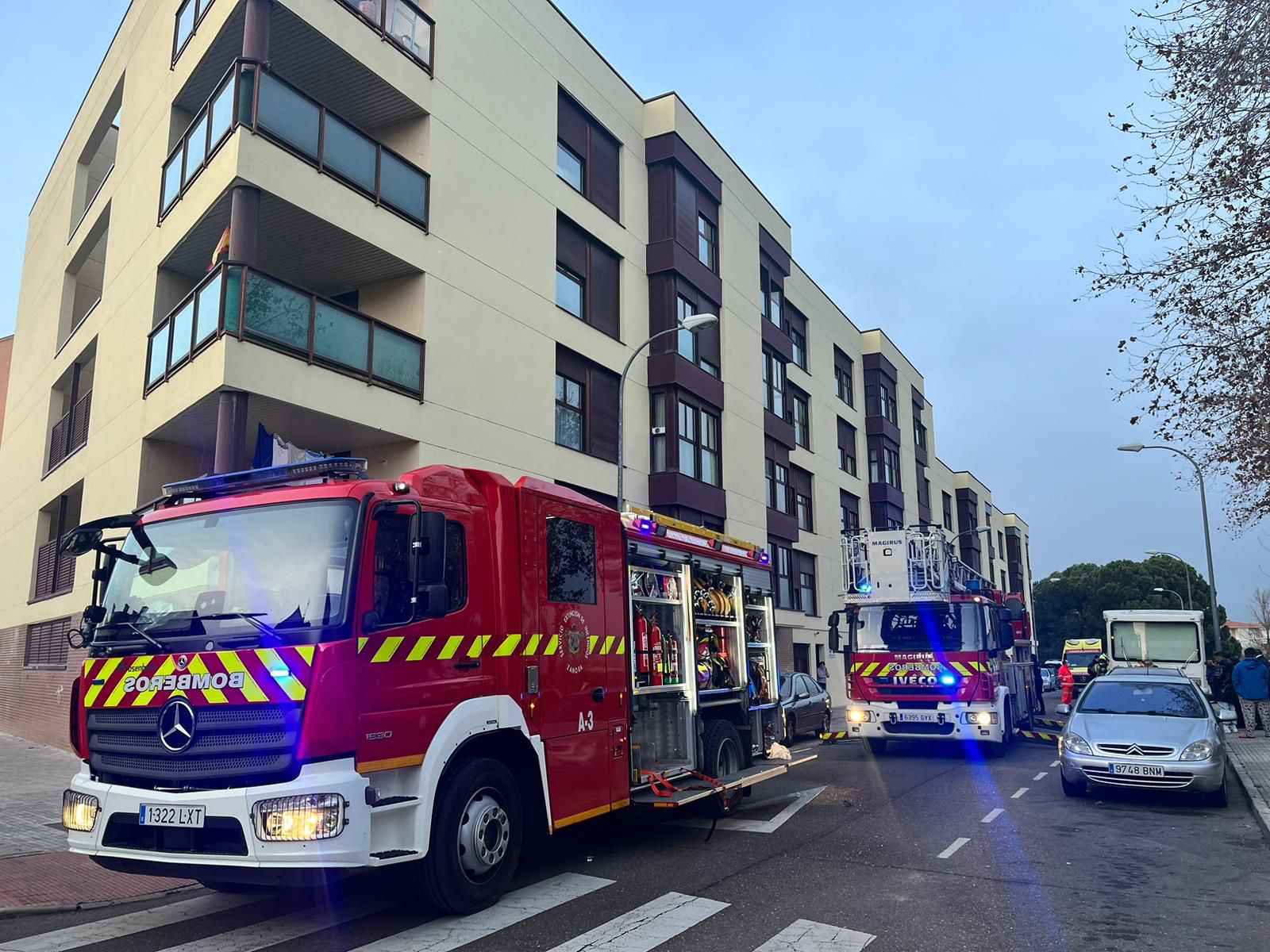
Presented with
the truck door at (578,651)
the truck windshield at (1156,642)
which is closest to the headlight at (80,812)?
the truck door at (578,651)

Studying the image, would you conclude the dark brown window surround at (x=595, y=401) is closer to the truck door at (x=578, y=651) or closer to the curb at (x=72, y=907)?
the truck door at (x=578, y=651)

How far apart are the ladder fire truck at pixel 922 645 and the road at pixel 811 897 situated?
4.82 meters

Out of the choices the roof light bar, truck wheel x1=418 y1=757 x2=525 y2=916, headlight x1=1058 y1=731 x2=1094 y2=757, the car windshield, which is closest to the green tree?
the car windshield

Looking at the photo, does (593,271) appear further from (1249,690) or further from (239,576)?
(239,576)

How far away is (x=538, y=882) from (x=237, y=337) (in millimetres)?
7965

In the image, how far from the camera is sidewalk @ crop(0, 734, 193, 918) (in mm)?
6781

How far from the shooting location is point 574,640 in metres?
7.53

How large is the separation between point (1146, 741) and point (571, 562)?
23.1 feet

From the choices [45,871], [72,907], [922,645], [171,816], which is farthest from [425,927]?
[922,645]

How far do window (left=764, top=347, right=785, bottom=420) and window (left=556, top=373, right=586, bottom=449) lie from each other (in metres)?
10.6

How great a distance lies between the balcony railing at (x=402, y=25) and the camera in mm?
14773

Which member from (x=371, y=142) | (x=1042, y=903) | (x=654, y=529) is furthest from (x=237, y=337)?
(x=1042, y=903)

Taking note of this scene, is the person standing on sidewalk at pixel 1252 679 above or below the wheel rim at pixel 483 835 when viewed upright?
above

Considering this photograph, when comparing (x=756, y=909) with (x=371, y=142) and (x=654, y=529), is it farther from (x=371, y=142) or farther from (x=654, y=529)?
(x=371, y=142)
